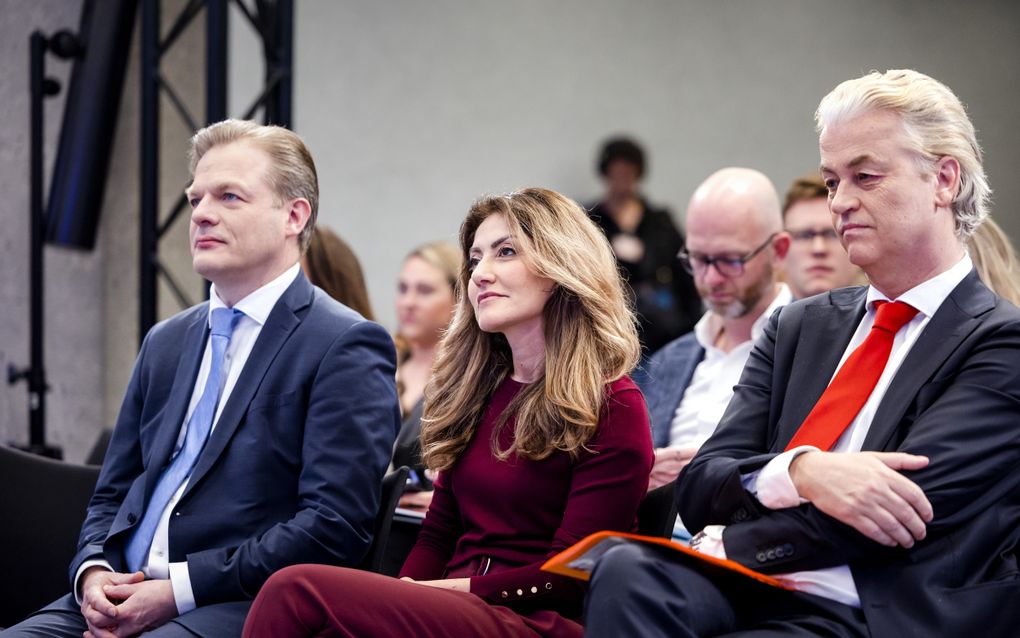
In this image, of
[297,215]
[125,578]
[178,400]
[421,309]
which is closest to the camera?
[125,578]

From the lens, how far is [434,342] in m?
4.35

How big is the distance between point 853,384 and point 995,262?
1.36m

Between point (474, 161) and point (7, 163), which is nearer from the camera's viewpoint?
point (7, 163)

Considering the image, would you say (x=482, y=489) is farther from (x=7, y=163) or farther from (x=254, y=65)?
(x=254, y=65)

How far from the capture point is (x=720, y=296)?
3.41m

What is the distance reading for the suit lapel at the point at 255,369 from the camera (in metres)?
2.45

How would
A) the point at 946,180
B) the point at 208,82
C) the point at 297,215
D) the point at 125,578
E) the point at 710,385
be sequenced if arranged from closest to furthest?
1. the point at 946,180
2. the point at 125,578
3. the point at 297,215
4. the point at 710,385
5. the point at 208,82

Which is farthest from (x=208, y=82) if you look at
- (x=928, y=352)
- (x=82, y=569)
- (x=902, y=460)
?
(x=902, y=460)

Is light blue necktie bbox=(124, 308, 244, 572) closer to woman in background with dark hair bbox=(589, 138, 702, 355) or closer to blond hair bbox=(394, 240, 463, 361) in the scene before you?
blond hair bbox=(394, 240, 463, 361)

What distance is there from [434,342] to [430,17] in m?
3.51

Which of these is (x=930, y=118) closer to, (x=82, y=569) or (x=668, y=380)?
(x=668, y=380)

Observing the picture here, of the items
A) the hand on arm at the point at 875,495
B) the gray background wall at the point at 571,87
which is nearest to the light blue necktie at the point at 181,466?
the hand on arm at the point at 875,495

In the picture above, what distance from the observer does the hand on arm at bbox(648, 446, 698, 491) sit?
109 inches

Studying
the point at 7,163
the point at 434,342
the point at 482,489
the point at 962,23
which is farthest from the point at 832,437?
the point at 962,23
